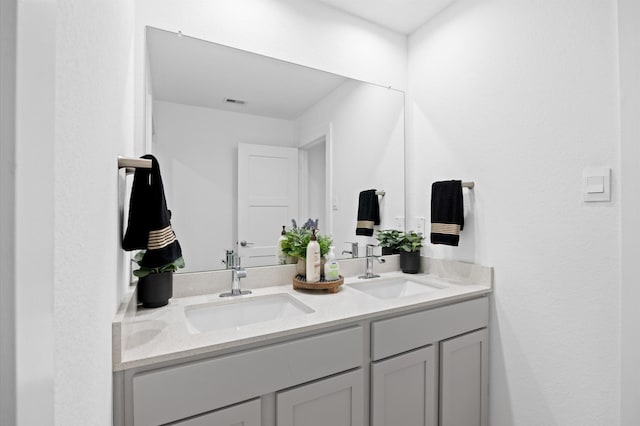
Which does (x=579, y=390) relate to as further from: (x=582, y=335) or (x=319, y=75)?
(x=319, y=75)

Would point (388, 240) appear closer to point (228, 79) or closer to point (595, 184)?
point (595, 184)

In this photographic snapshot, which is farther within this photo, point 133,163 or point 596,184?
point 596,184

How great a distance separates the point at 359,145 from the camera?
6.33ft

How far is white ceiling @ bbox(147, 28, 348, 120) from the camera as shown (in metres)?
1.39

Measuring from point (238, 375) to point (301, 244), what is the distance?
0.72 m

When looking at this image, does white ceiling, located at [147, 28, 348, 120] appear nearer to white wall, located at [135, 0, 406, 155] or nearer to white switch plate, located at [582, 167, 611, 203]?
white wall, located at [135, 0, 406, 155]

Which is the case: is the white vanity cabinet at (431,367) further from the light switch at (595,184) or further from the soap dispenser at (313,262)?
the light switch at (595,184)

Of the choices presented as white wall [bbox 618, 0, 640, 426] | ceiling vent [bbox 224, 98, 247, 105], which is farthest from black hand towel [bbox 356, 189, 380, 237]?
white wall [bbox 618, 0, 640, 426]

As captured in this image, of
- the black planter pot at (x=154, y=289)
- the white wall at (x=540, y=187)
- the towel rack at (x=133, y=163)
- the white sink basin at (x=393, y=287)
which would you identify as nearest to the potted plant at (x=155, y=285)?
the black planter pot at (x=154, y=289)

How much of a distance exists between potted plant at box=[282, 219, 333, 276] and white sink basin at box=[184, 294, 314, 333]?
0.22 m

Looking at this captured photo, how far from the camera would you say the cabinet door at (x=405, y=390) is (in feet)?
3.92

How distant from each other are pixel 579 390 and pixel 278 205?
5.02 feet

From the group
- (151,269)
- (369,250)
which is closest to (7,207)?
(151,269)

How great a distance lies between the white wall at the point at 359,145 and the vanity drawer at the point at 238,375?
774mm
